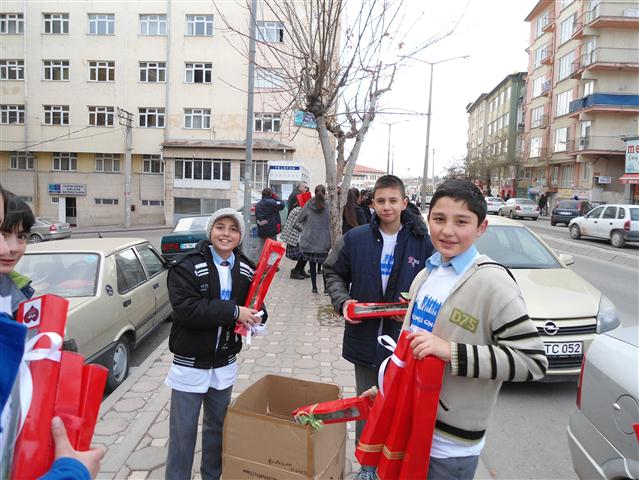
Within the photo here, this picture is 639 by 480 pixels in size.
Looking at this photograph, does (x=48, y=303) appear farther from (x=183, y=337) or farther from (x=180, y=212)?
(x=180, y=212)

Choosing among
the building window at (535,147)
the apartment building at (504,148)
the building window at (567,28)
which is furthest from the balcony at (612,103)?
the apartment building at (504,148)

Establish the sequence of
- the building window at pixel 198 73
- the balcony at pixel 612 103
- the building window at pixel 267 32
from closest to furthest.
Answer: the building window at pixel 267 32 → the building window at pixel 198 73 → the balcony at pixel 612 103

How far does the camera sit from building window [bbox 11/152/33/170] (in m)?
33.1

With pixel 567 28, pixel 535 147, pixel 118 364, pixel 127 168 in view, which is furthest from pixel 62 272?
pixel 535 147

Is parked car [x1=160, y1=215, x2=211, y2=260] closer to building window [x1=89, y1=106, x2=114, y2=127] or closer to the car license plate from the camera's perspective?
the car license plate

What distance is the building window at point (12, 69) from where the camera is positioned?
3250 cm

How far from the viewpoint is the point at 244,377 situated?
4730 mm

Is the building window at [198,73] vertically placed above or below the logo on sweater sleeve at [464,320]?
above

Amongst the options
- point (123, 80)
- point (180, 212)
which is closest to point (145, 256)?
point (180, 212)

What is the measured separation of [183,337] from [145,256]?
4088 mm

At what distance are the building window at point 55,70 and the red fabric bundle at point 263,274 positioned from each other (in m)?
36.2

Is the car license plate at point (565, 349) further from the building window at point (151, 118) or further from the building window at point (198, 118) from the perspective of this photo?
the building window at point (151, 118)

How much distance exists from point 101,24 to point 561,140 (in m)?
37.9

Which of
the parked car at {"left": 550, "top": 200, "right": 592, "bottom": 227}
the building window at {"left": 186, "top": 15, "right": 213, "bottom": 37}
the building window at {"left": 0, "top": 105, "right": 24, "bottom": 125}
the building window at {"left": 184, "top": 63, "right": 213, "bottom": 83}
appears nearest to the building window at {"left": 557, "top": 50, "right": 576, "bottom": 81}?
the parked car at {"left": 550, "top": 200, "right": 592, "bottom": 227}
